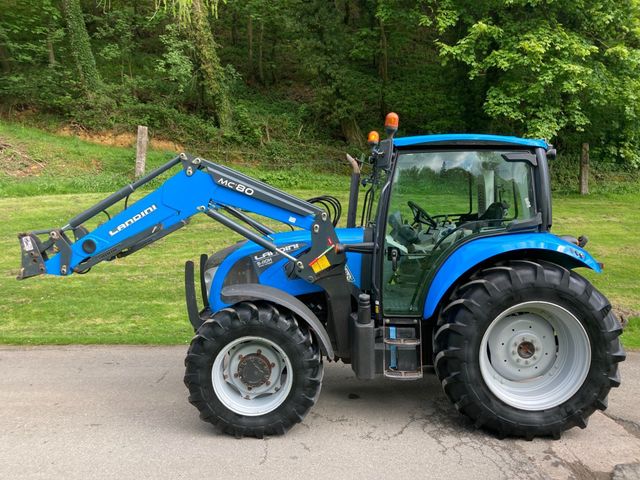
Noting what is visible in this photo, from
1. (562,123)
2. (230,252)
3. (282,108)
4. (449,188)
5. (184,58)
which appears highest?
(184,58)

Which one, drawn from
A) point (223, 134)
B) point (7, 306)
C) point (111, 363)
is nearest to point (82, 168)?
point (223, 134)

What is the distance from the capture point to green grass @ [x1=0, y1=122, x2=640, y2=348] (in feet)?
19.8

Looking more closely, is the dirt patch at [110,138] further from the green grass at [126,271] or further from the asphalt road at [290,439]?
the asphalt road at [290,439]

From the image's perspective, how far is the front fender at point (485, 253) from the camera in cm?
370

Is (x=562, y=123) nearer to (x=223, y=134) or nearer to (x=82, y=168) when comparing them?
(x=223, y=134)

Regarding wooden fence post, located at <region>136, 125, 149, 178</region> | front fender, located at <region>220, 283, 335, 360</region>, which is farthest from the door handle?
wooden fence post, located at <region>136, 125, 149, 178</region>

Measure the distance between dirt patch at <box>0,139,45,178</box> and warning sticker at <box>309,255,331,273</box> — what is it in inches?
596

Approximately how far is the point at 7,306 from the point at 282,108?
56.9ft

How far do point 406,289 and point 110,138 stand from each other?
1847 centimetres

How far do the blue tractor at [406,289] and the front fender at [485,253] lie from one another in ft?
0.04

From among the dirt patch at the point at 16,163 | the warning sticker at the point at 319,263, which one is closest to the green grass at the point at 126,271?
the dirt patch at the point at 16,163

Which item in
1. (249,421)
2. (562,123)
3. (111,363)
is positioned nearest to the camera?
(249,421)

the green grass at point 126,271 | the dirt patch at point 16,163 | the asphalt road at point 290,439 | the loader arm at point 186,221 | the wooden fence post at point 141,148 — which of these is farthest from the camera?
the dirt patch at point 16,163

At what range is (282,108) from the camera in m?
22.7
